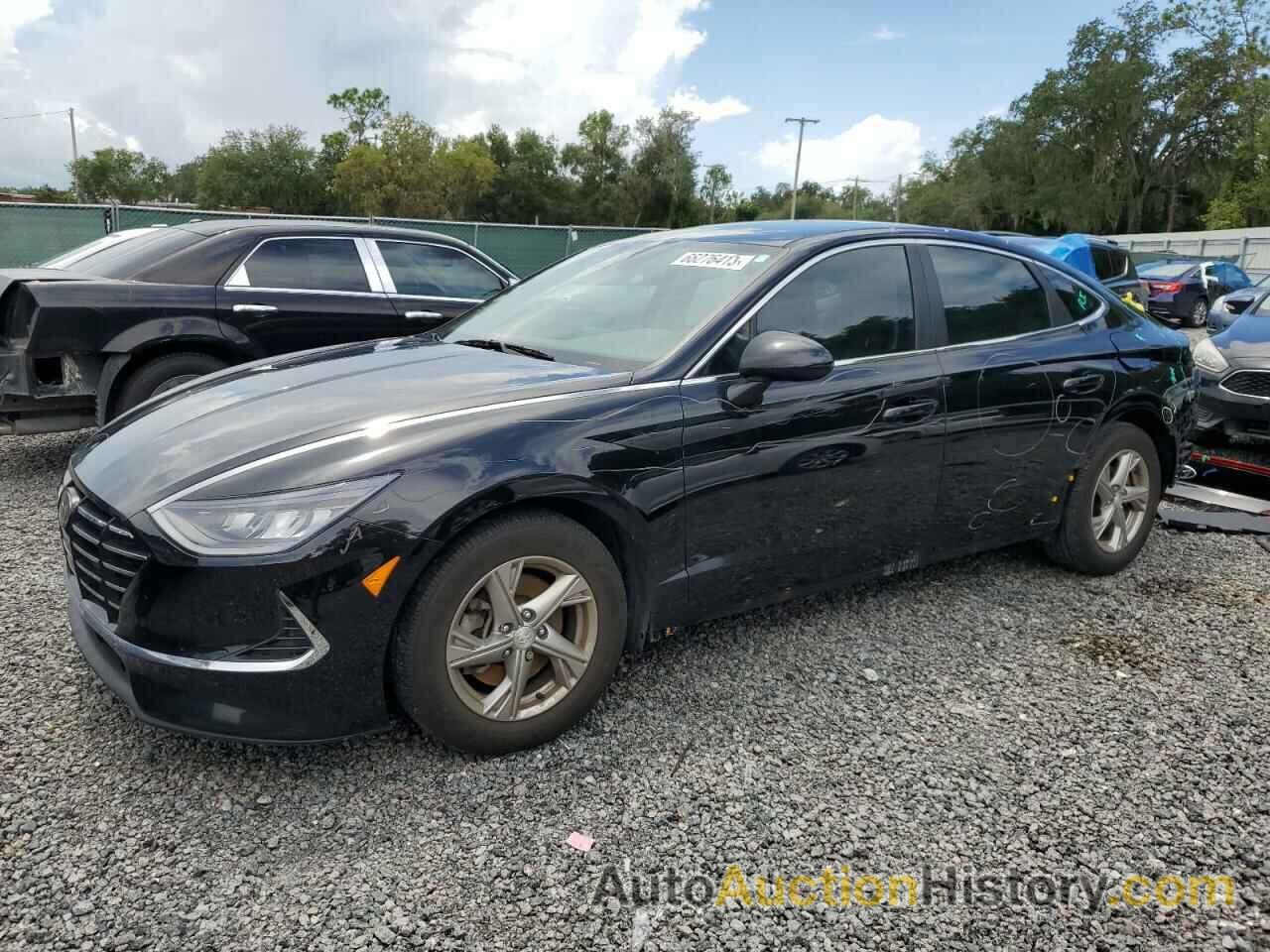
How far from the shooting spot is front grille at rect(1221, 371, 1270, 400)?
18.1ft

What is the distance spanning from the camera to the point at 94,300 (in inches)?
206

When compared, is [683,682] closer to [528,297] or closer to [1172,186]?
[528,297]

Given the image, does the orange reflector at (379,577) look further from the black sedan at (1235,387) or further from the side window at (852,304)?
the black sedan at (1235,387)

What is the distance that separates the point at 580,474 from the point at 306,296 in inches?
162

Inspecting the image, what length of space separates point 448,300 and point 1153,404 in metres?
4.56

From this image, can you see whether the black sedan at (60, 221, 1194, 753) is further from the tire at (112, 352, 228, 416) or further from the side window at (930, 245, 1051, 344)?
the tire at (112, 352, 228, 416)

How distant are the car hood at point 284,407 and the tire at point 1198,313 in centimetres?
2283

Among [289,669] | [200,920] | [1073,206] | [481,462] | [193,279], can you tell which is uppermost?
[1073,206]

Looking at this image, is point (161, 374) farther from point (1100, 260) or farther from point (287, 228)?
point (1100, 260)

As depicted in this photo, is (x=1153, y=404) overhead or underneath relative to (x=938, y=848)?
overhead

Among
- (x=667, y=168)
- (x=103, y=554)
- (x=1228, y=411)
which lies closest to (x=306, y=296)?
(x=103, y=554)

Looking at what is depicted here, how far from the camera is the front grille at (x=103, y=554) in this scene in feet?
7.83

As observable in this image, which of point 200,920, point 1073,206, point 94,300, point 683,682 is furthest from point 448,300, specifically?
point 1073,206

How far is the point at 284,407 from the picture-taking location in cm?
280
